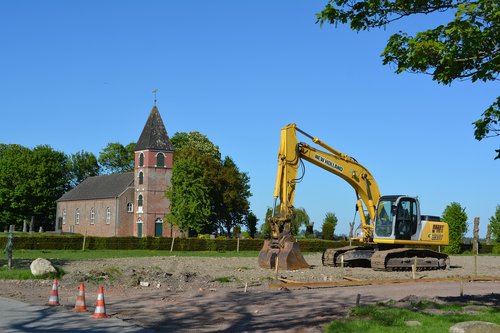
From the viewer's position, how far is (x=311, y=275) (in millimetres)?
23641

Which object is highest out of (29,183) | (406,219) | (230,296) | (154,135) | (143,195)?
(154,135)

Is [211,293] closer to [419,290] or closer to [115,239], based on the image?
[419,290]

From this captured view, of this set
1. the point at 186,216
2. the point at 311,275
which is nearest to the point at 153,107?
the point at 186,216

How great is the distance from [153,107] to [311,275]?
60954 millimetres

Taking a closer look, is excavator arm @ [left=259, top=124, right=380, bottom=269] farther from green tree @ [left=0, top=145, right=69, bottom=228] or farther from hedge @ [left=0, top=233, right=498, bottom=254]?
green tree @ [left=0, top=145, right=69, bottom=228]

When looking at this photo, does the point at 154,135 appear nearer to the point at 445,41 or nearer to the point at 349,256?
the point at 349,256

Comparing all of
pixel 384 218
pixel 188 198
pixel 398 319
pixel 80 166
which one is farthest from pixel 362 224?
pixel 80 166

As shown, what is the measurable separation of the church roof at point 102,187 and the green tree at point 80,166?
52.4 feet

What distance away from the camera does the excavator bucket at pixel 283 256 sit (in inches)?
988

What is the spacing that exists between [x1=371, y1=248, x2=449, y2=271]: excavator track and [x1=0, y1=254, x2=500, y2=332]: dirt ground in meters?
0.72

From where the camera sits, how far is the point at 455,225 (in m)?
53.2

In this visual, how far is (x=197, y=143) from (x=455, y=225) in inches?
1752

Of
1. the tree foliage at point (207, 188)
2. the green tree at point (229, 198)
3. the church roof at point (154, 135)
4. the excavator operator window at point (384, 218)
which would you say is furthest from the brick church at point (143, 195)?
the excavator operator window at point (384, 218)

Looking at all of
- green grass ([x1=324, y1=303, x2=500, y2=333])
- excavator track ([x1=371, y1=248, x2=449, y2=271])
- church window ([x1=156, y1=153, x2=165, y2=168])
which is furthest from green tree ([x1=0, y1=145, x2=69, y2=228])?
green grass ([x1=324, y1=303, x2=500, y2=333])
